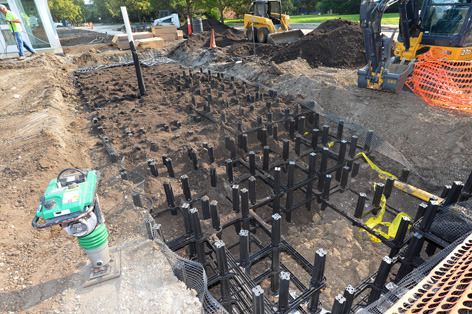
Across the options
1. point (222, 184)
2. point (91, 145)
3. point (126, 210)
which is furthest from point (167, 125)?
point (126, 210)

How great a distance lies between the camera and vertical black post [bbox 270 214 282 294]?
10.4 ft

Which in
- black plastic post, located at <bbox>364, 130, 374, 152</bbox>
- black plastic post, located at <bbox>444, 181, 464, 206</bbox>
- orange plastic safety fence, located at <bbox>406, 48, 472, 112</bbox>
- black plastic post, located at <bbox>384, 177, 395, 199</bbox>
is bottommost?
black plastic post, located at <bbox>384, 177, 395, 199</bbox>

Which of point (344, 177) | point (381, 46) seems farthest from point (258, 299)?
point (381, 46)

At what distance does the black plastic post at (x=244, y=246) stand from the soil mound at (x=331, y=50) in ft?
34.7

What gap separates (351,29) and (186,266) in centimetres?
1387

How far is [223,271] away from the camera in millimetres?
2924

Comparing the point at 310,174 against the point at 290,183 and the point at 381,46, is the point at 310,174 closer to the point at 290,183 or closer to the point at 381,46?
the point at 290,183

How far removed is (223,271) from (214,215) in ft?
A: 2.46

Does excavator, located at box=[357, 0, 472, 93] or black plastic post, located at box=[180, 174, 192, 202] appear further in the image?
excavator, located at box=[357, 0, 472, 93]

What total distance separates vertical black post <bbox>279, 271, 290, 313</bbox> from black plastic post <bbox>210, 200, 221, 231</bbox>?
1174mm

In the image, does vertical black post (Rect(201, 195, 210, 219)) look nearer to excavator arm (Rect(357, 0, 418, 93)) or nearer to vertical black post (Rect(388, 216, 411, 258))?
vertical black post (Rect(388, 216, 411, 258))

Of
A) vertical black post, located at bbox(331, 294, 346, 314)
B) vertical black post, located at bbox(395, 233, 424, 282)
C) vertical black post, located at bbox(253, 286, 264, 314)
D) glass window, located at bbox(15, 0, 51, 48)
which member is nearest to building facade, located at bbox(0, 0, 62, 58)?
glass window, located at bbox(15, 0, 51, 48)

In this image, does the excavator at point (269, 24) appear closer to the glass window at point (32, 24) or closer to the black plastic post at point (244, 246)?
the glass window at point (32, 24)

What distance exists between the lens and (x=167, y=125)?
6309mm
